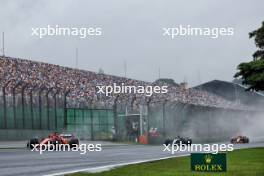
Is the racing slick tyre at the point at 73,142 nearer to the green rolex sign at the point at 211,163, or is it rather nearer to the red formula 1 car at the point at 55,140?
the red formula 1 car at the point at 55,140

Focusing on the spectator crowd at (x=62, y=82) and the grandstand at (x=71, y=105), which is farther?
the spectator crowd at (x=62, y=82)

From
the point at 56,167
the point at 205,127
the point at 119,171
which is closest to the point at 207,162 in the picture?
the point at 119,171

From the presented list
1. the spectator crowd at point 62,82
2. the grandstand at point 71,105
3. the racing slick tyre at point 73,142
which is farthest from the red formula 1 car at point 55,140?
the spectator crowd at point 62,82

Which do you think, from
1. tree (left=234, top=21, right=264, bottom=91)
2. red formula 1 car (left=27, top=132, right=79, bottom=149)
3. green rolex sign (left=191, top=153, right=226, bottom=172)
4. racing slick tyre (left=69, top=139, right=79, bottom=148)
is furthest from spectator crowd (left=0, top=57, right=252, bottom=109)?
green rolex sign (left=191, top=153, right=226, bottom=172)

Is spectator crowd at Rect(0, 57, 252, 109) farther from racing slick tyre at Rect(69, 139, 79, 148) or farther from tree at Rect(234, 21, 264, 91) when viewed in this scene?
tree at Rect(234, 21, 264, 91)

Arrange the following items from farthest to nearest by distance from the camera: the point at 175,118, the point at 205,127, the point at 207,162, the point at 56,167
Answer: the point at 205,127, the point at 175,118, the point at 56,167, the point at 207,162

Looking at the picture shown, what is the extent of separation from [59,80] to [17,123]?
19.4 ft

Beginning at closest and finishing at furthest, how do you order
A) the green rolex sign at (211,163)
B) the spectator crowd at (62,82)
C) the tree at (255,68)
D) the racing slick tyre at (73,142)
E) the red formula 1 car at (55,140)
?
the green rolex sign at (211,163) → the tree at (255,68) → the red formula 1 car at (55,140) → the racing slick tyre at (73,142) → the spectator crowd at (62,82)

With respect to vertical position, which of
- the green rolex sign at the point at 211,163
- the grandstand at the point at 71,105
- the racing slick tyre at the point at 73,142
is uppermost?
the grandstand at the point at 71,105

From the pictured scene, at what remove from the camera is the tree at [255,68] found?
107 ft

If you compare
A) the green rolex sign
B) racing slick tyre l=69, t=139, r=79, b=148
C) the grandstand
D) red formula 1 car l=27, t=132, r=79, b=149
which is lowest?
racing slick tyre l=69, t=139, r=79, b=148

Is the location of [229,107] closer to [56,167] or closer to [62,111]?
[62,111]

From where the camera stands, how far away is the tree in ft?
107

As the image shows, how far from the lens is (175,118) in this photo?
57.8 meters
